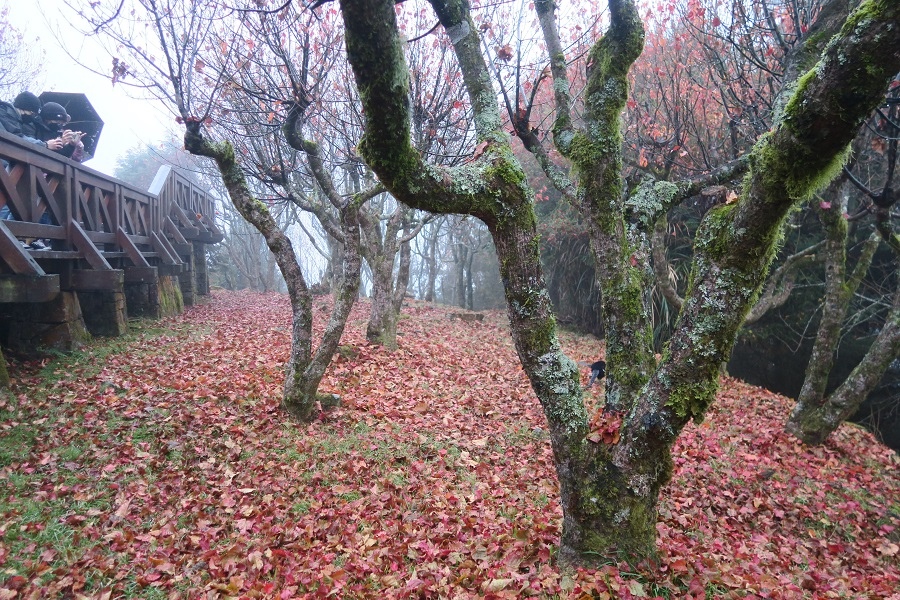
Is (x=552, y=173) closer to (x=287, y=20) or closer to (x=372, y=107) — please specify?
(x=372, y=107)

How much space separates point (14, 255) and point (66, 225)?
1.73 meters

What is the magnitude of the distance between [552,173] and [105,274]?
6.52 m

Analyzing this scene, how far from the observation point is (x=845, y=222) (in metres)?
6.07

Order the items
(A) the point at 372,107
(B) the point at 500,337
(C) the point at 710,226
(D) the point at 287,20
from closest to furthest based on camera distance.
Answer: (A) the point at 372,107
(C) the point at 710,226
(D) the point at 287,20
(B) the point at 500,337

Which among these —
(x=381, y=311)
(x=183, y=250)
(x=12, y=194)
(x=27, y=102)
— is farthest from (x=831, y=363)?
(x=183, y=250)

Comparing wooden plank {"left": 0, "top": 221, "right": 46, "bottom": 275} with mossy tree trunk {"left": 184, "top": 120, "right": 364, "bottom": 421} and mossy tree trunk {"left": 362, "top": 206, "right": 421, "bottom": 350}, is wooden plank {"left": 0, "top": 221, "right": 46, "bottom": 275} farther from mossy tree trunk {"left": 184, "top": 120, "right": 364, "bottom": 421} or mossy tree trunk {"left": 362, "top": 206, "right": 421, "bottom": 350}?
mossy tree trunk {"left": 362, "top": 206, "right": 421, "bottom": 350}

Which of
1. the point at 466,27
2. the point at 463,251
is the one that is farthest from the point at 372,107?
the point at 463,251

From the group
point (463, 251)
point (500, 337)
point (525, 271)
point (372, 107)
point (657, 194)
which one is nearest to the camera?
point (372, 107)

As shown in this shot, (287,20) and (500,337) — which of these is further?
(500,337)

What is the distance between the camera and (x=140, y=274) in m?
8.63

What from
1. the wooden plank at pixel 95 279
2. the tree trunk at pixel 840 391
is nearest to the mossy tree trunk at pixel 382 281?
the wooden plank at pixel 95 279

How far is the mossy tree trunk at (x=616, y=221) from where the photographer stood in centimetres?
197

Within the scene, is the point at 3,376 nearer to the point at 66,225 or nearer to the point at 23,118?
the point at 66,225

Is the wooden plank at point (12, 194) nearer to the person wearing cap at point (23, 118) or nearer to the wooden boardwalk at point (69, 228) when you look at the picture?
the wooden boardwalk at point (69, 228)
